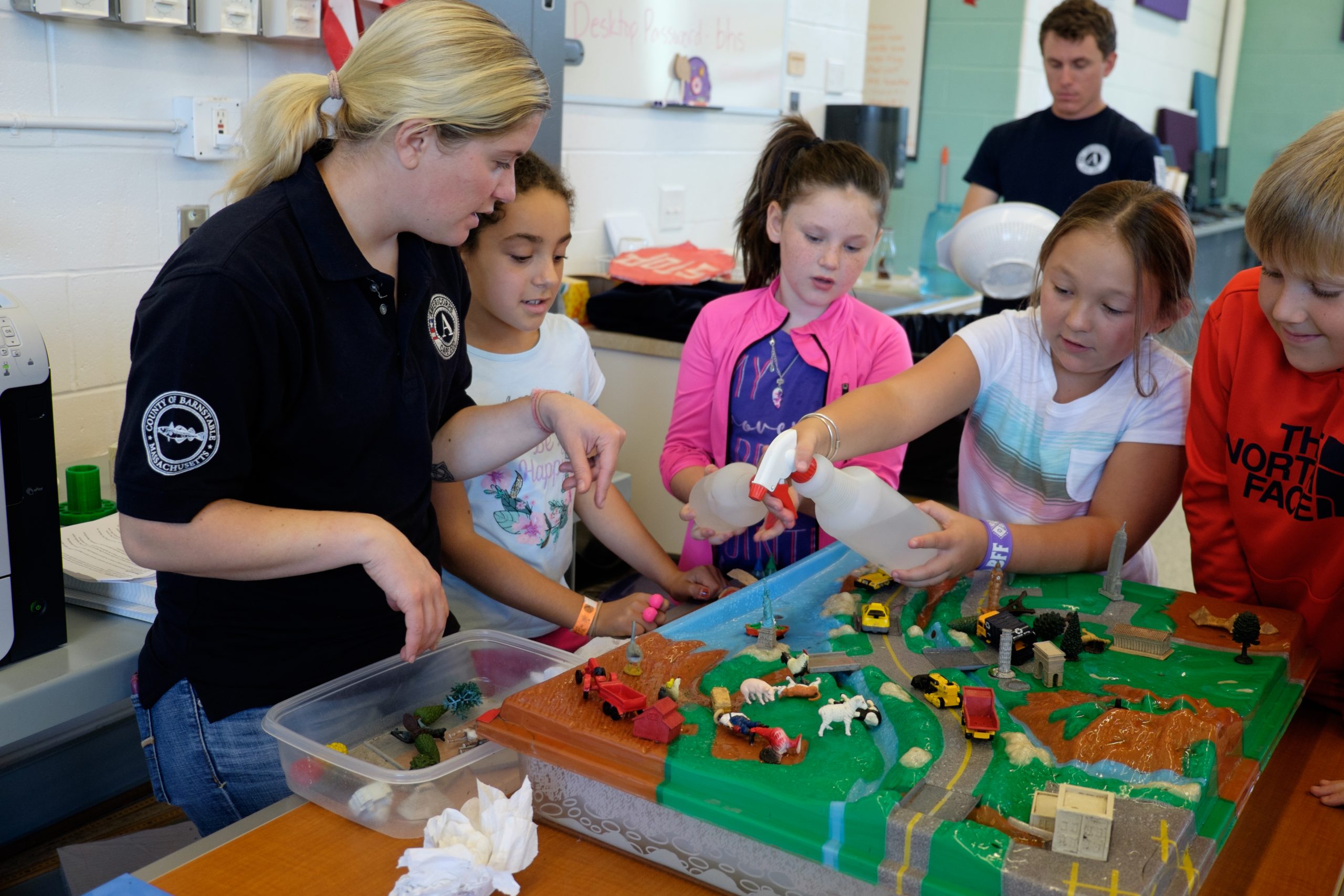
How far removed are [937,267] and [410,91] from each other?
11.0 feet

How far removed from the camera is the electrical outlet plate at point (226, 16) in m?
1.97

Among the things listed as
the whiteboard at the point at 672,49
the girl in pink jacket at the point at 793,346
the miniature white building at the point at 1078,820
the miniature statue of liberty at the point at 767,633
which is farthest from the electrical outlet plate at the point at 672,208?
the miniature white building at the point at 1078,820

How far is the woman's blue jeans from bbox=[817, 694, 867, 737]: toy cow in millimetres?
613

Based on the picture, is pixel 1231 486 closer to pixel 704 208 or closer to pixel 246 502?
pixel 246 502

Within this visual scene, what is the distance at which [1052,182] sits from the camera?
132 inches

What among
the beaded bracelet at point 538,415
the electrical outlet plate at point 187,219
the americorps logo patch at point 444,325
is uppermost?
the electrical outlet plate at point 187,219

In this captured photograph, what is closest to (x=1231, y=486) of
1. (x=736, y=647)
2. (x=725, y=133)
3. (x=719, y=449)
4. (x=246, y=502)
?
(x=736, y=647)

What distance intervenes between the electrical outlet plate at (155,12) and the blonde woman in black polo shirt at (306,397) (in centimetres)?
86

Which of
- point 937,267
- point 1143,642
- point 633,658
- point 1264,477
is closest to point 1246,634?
point 1143,642

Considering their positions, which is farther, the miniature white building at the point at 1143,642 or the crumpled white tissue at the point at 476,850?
the miniature white building at the point at 1143,642

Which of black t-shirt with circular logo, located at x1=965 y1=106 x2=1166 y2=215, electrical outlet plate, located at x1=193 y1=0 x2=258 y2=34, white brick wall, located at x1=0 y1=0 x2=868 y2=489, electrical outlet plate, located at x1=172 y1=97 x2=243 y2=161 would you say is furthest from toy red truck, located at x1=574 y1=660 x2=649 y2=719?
black t-shirt with circular logo, located at x1=965 y1=106 x2=1166 y2=215

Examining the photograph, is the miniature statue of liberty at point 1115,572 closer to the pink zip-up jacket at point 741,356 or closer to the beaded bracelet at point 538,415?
the pink zip-up jacket at point 741,356

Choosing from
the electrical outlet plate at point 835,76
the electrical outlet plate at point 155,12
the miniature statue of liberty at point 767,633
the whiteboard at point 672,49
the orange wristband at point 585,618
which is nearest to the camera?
the miniature statue of liberty at point 767,633

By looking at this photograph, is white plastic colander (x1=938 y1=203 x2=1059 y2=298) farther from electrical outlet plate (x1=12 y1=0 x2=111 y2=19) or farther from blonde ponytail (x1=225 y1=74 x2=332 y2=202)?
electrical outlet plate (x1=12 y1=0 x2=111 y2=19)
